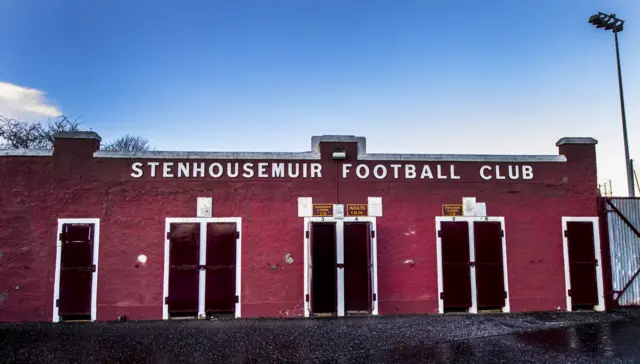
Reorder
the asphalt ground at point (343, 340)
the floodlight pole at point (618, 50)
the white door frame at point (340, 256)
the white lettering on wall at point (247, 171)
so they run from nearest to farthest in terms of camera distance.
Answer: the asphalt ground at point (343, 340)
the white door frame at point (340, 256)
the white lettering on wall at point (247, 171)
the floodlight pole at point (618, 50)

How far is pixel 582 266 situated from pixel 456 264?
2.79 meters

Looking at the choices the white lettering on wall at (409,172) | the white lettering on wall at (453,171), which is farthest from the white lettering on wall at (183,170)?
the white lettering on wall at (453,171)

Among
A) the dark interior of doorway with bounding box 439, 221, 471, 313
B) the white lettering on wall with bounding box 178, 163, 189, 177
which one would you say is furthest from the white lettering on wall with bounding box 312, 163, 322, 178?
the dark interior of doorway with bounding box 439, 221, 471, 313

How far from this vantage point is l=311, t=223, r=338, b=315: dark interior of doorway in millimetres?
9359

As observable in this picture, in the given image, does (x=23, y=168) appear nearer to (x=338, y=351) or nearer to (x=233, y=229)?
(x=233, y=229)

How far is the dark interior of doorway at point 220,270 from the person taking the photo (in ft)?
30.1

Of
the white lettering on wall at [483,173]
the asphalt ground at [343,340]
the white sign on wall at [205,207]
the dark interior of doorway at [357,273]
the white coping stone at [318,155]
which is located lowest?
the asphalt ground at [343,340]

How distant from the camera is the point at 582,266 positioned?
9.84m

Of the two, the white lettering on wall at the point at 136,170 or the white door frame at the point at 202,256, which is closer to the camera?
the white door frame at the point at 202,256

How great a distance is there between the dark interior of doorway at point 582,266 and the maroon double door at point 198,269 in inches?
283

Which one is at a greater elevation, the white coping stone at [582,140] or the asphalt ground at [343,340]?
the white coping stone at [582,140]

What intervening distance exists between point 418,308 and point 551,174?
426 centimetres

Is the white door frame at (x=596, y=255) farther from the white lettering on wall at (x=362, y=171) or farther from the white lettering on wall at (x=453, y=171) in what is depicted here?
the white lettering on wall at (x=362, y=171)

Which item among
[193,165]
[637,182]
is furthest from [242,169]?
[637,182]
